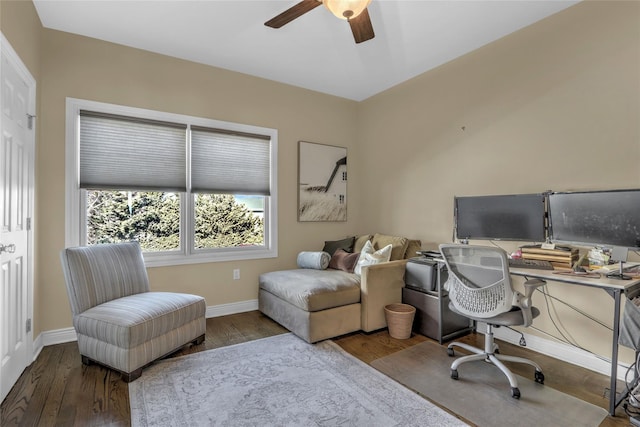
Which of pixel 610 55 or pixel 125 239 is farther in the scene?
pixel 125 239

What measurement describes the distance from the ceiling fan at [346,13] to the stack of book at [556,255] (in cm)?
199

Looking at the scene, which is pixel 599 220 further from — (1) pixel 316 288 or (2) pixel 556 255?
(1) pixel 316 288

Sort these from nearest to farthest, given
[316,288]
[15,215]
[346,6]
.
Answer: [346,6]
[15,215]
[316,288]

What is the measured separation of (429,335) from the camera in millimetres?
2961

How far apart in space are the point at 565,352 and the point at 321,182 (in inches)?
116

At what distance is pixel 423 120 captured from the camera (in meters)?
3.65

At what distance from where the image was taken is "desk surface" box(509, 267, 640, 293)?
1797 mm

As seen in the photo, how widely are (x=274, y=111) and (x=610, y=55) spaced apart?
307 centimetres

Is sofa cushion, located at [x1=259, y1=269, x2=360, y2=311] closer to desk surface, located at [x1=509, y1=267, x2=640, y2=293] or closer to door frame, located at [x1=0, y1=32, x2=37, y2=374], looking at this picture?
desk surface, located at [x1=509, y1=267, x2=640, y2=293]

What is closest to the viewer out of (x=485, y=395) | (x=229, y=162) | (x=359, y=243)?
(x=485, y=395)

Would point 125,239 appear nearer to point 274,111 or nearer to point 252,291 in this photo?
point 252,291

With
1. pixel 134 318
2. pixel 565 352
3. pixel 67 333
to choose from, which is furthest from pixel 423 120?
pixel 67 333

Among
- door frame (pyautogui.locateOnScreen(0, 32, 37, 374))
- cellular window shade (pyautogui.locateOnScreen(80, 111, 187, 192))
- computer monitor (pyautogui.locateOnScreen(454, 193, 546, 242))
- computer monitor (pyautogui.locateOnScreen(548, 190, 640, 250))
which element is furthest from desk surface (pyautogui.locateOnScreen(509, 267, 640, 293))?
door frame (pyautogui.locateOnScreen(0, 32, 37, 374))

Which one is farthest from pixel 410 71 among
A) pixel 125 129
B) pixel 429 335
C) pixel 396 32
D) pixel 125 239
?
pixel 125 239
